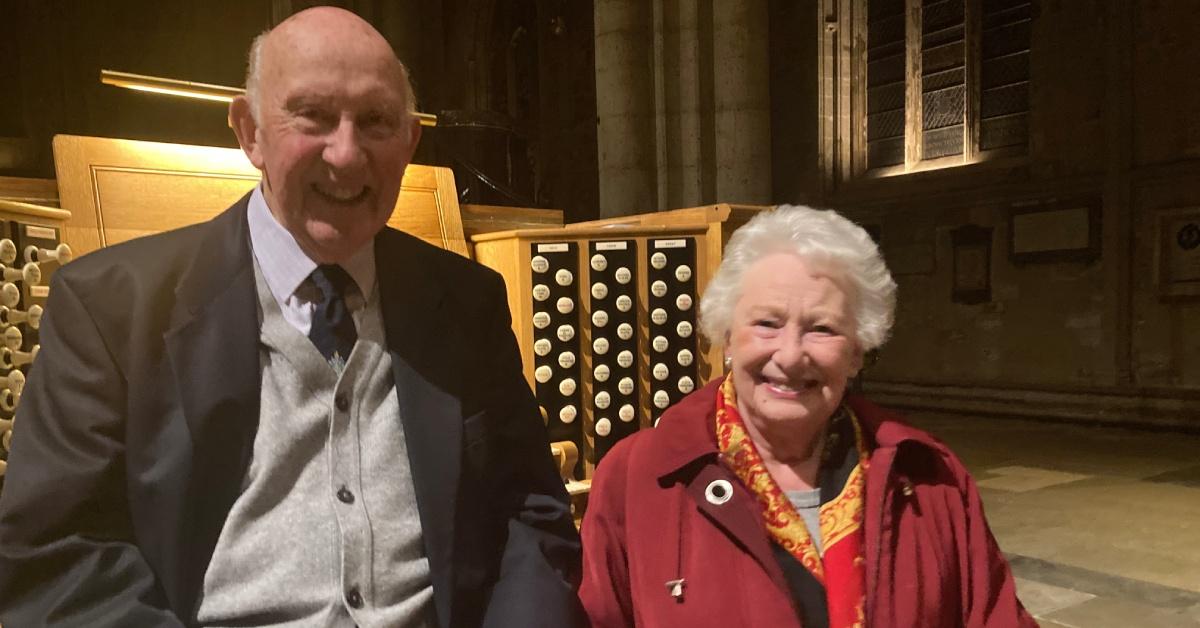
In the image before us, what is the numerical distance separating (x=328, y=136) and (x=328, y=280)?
0.81ft

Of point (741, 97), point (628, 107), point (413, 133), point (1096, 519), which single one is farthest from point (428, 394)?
point (628, 107)

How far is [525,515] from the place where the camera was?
159 centimetres

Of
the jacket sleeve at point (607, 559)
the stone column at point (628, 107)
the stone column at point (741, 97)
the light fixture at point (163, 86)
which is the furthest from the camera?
the stone column at point (628, 107)

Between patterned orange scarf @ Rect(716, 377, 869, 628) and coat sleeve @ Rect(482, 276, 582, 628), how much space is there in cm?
38

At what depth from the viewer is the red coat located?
1610 millimetres

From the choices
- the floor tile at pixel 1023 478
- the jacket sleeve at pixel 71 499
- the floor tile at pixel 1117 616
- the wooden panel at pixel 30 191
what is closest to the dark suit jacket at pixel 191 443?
the jacket sleeve at pixel 71 499

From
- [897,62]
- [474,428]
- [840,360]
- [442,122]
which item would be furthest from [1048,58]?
[474,428]

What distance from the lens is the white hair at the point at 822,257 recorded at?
1.76 metres

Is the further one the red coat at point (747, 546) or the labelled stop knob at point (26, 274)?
the labelled stop knob at point (26, 274)

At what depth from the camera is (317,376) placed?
142cm

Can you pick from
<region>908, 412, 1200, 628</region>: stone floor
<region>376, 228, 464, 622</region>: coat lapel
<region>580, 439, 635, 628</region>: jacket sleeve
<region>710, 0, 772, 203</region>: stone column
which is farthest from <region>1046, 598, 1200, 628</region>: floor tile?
<region>710, 0, 772, 203</region>: stone column

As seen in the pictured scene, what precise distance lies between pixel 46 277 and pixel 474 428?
3.86ft

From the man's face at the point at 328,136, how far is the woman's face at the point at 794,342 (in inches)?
31.4

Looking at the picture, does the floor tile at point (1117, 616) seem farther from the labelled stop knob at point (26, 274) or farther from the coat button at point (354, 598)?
the labelled stop knob at point (26, 274)
